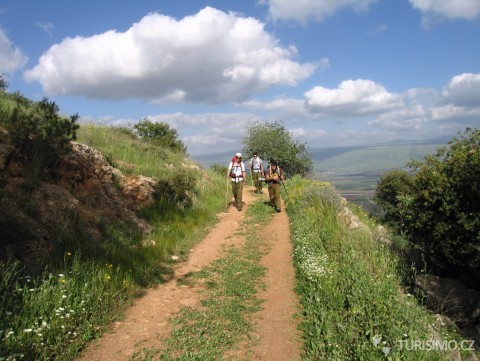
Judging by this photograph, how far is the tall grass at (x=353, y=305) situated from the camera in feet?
14.4

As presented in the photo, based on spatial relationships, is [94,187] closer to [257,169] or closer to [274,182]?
[274,182]

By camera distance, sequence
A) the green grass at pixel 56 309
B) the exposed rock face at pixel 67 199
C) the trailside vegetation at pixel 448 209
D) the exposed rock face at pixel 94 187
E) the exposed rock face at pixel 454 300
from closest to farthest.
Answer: the green grass at pixel 56 309
the exposed rock face at pixel 67 199
the exposed rock face at pixel 454 300
the trailside vegetation at pixel 448 209
the exposed rock face at pixel 94 187

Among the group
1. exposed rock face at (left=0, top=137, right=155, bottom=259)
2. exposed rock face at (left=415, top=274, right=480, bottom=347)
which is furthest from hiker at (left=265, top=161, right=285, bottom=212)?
exposed rock face at (left=415, top=274, right=480, bottom=347)

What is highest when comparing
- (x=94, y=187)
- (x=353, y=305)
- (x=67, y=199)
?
(x=94, y=187)

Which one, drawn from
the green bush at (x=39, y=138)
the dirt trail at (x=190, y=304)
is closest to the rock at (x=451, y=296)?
the dirt trail at (x=190, y=304)

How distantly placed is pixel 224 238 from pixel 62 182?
5019 millimetres

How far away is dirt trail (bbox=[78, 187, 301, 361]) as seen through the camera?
462cm

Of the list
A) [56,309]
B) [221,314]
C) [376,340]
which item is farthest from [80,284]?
[376,340]

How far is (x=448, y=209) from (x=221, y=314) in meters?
5.97

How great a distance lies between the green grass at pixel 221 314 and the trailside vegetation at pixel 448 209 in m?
4.29

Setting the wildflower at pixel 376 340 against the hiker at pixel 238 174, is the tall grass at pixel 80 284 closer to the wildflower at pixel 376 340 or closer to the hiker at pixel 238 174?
the wildflower at pixel 376 340

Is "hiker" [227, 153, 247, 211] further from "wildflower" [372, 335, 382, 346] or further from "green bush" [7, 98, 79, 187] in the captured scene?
"wildflower" [372, 335, 382, 346]

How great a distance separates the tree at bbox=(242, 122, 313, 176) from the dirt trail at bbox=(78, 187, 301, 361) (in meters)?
26.9

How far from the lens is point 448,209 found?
7734 millimetres
